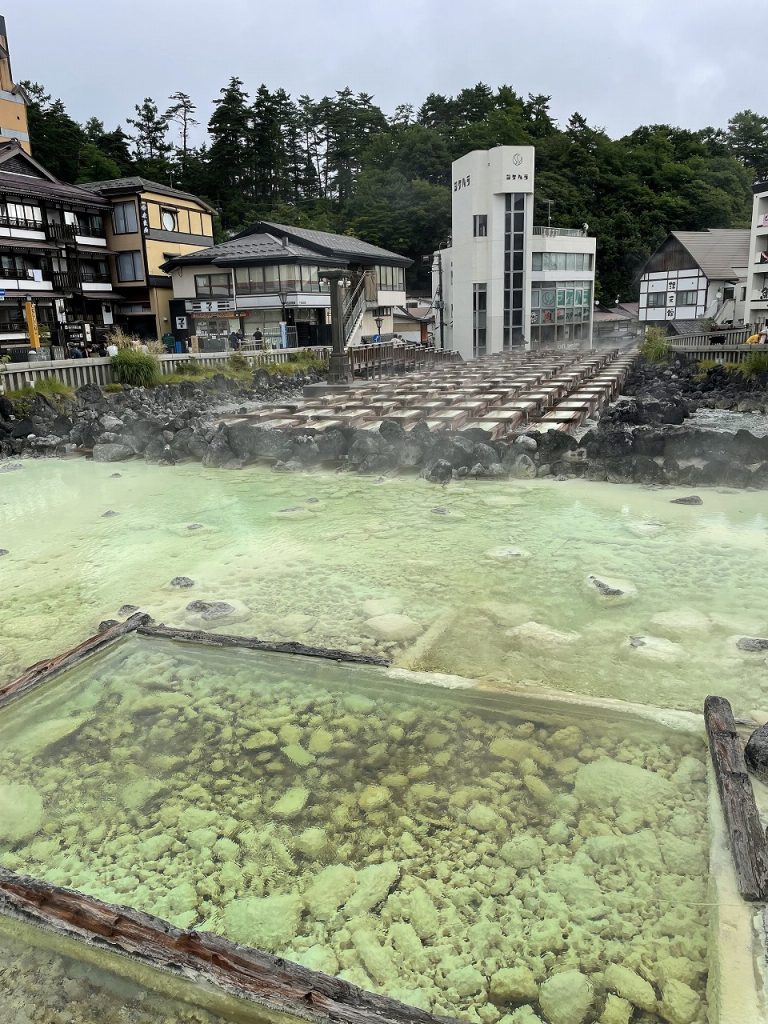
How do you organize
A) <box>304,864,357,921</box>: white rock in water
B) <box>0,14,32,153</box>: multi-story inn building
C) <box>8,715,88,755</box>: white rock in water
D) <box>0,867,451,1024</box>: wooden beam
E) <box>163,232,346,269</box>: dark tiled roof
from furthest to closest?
<box>0,14,32,153</box>: multi-story inn building
<box>163,232,346,269</box>: dark tiled roof
<box>8,715,88,755</box>: white rock in water
<box>304,864,357,921</box>: white rock in water
<box>0,867,451,1024</box>: wooden beam

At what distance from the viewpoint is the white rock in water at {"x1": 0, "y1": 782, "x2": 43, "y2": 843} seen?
3922 millimetres

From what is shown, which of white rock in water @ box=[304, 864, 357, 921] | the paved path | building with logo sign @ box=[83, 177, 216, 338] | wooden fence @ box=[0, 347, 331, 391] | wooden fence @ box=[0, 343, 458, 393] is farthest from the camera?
building with logo sign @ box=[83, 177, 216, 338]

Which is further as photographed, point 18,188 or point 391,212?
point 391,212

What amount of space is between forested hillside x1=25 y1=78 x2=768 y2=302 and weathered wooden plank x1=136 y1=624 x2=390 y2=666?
48754 millimetres

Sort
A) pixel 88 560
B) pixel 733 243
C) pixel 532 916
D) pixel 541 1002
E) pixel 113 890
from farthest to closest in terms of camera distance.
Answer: pixel 733 243 < pixel 88 560 < pixel 113 890 < pixel 532 916 < pixel 541 1002

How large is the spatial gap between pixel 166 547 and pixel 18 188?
26733 mm

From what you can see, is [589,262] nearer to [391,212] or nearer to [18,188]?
[391,212]

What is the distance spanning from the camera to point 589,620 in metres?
6.59

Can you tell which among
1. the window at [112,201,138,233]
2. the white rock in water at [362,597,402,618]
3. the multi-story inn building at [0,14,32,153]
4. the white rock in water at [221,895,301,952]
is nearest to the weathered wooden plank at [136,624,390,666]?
the white rock in water at [362,597,402,618]

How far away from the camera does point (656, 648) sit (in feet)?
19.4

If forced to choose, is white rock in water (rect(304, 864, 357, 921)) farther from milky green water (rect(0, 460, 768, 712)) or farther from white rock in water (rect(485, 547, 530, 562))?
white rock in water (rect(485, 547, 530, 562))

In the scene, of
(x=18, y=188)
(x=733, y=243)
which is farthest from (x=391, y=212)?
(x=18, y=188)

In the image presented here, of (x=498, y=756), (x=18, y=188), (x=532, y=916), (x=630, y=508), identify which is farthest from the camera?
(x=18, y=188)

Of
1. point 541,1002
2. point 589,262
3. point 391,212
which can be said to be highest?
point 391,212
